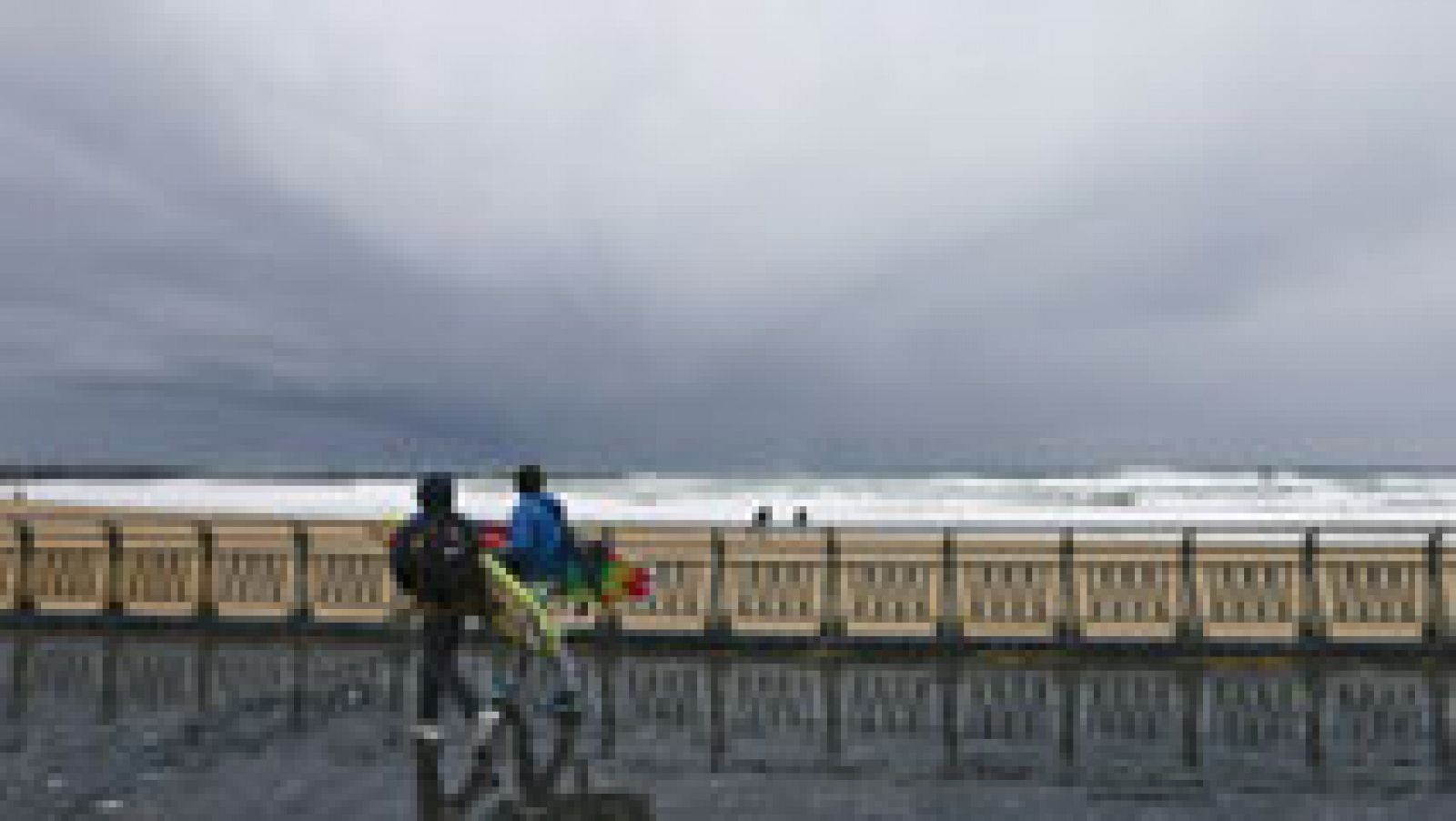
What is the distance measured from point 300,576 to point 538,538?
26.0ft

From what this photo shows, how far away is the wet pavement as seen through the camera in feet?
31.3

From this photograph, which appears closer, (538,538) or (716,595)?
(538,538)

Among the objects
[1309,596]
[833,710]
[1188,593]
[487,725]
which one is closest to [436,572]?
[487,725]

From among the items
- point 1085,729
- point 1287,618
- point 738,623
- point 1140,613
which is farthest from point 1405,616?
point 738,623

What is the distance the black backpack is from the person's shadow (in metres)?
0.99

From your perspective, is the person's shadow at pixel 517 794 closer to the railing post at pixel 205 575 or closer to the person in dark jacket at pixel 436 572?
the person in dark jacket at pixel 436 572

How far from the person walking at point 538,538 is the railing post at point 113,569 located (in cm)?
848

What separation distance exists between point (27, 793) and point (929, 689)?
30.0 feet

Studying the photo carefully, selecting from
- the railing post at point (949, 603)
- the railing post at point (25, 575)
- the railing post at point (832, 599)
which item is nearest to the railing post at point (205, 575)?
the railing post at point (25, 575)

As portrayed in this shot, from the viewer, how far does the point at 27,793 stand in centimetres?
976

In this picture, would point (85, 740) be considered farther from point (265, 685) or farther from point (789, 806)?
point (789, 806)

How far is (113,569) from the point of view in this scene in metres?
16.2

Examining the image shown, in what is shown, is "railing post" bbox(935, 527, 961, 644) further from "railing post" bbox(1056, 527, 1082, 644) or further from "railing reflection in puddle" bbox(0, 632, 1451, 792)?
"railing post" bbox(1056, 527, 1082, 644)

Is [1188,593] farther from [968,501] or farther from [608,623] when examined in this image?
[968,501]
